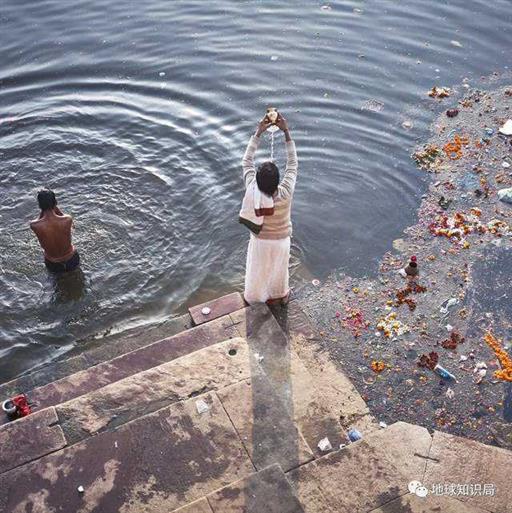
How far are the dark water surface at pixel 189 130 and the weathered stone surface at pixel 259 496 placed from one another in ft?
10.5

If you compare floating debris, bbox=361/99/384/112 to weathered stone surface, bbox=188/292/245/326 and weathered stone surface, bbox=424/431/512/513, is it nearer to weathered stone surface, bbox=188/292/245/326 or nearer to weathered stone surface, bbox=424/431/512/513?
weathered stone surface, bbox=188/292/245/326

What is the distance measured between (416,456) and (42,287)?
4922 mm

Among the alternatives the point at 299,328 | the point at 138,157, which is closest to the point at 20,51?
the point at 138,157

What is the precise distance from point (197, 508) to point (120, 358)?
2.00m

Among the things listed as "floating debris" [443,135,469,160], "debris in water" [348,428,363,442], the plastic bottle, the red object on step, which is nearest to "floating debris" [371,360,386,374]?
the plastic bottle

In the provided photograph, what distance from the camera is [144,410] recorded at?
16.4 ft

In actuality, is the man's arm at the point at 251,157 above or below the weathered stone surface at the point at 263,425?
above

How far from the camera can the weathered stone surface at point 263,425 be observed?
4.63 metres

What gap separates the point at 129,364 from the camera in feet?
18.4

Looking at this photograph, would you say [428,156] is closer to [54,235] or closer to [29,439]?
[54,235]

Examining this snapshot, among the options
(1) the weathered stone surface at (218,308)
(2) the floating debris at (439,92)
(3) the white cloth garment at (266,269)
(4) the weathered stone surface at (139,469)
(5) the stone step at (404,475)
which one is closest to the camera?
(4) the weathered stone surface at (139,469)

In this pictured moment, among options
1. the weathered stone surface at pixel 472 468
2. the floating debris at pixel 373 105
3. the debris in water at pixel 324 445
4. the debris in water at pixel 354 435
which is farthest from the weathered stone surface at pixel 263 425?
the floating debris at pixel 373 105

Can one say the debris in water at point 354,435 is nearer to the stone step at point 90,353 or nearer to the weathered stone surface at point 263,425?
the weathered stone surface at point 263,425

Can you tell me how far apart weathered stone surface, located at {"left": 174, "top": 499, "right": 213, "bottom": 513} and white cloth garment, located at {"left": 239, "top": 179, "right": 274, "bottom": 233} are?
8.29ft
